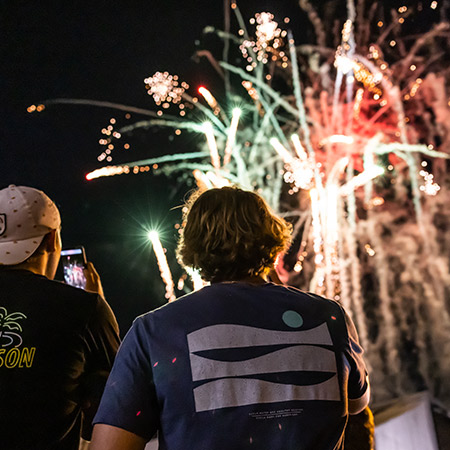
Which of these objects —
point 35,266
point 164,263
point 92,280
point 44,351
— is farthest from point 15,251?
Result: point 164,263

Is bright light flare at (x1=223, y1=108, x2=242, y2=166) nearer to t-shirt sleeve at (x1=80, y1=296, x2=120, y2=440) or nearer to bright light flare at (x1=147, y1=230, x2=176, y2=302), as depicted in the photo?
bright light flare at (x1=147, y1=230, x2=176, y2=302)

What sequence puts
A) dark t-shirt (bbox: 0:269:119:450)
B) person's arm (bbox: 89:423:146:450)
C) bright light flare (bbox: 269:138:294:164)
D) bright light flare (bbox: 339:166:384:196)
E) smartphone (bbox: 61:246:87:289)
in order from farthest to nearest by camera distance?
bright light flare (bbox: 339:166:384:196) → bright light flare (bbox: 269:138:294:164) → smartphone (bbox: 61:246:87:289) → dark t-shirt (bbox: 0:269:119:450) → person's arm (bbox: 89:423:146:450)

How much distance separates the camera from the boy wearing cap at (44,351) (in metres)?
1.48

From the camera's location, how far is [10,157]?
37.0 ft

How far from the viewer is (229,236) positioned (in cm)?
143

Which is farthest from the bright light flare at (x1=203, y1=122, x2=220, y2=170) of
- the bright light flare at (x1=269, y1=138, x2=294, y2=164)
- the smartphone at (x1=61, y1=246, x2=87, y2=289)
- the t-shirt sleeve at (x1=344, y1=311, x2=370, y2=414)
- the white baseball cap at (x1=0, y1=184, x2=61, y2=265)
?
the t-shirt sleeve at (x1=344, y1=311, x2=370, y2=414)

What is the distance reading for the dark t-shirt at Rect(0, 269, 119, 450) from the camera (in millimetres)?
1472

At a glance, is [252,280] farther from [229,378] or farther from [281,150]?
[281,150]

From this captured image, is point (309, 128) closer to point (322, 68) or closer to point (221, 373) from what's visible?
point (322, 68)

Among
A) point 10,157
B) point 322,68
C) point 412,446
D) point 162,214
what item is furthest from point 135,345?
point 162,214

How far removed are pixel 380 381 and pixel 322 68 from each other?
9.21m

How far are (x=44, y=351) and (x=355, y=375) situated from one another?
0.95 m

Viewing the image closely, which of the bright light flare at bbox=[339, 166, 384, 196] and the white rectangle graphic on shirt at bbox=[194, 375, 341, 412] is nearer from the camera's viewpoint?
the white rectangle graphic on shirt at bbox=[194, 375, 341, 412]

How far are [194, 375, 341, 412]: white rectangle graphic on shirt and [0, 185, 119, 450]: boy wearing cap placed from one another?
0.57m
